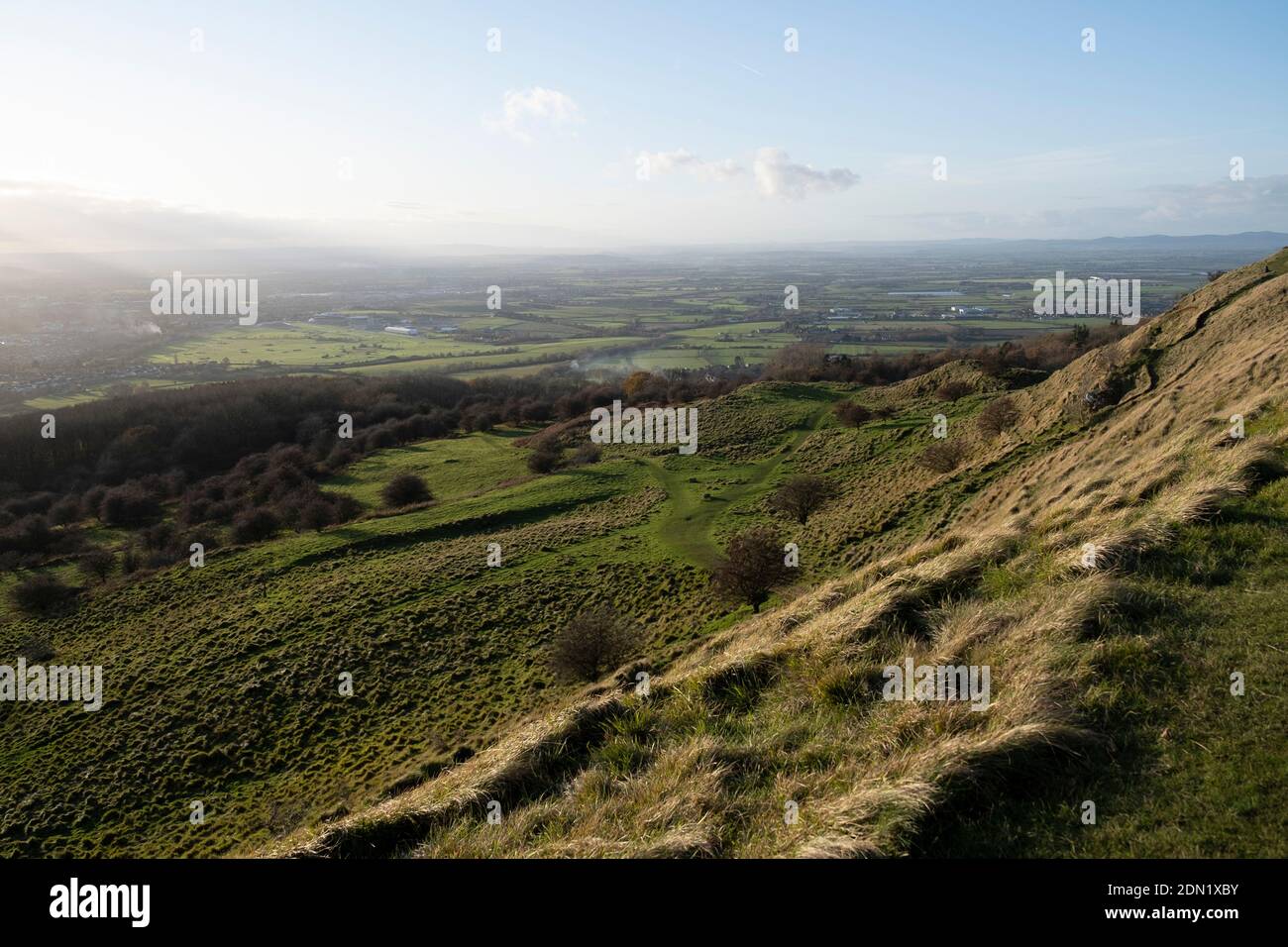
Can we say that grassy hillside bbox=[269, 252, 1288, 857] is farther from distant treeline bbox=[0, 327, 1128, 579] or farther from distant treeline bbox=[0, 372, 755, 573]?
distant treeline bbox=[0, 372, 755, 573]

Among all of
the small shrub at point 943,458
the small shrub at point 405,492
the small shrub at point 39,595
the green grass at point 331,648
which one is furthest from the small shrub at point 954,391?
the small shrub at point 39,595

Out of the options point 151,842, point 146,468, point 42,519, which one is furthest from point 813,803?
point 146,468

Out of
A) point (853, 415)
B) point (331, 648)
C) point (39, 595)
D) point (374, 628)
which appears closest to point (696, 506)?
point (853, 415)

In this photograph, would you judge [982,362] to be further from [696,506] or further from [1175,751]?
[1175,751]

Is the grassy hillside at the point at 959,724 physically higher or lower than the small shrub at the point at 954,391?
lower

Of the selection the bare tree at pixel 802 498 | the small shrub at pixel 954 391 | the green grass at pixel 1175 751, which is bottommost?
the bare tree at pixel 802 498

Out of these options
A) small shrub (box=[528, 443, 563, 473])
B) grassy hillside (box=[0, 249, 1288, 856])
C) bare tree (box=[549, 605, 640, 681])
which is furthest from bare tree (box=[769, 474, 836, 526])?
small shrub (box=[528, 443, 563, 473])

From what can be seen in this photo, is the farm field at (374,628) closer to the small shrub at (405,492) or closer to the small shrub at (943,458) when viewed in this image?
the small shrub at (405,492)

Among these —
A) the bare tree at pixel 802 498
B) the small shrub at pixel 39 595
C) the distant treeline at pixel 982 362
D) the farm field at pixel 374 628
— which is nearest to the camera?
the farm field at pixel 374 628

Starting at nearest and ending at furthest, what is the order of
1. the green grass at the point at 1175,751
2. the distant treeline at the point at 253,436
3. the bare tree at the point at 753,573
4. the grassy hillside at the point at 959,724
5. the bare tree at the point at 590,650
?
the green grass at the point at 1175,751 < the grassy hillside at the point at 959,724 < the bare tree at the point at 590,650 < the bare tree at the point at 753,573 < the distant treeline at the point at 253,436
